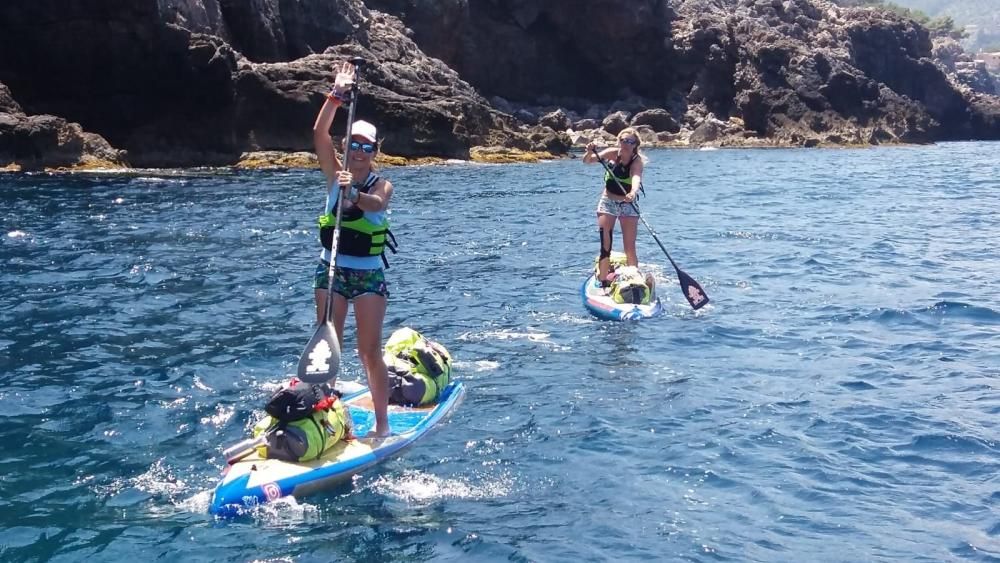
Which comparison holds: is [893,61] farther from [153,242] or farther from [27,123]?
[153,242]

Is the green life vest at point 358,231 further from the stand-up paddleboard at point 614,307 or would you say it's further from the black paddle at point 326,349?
the stand-up paddleboard at point 614,307

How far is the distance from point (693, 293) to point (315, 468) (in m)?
7.47

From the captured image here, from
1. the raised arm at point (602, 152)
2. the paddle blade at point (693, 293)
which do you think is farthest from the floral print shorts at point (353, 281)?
the raised arm at point (602, 152)

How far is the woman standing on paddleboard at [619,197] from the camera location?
14.1 meters

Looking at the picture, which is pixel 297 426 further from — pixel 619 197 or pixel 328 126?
pixel 619 197

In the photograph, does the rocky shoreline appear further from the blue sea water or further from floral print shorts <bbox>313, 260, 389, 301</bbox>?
floral print shorts <bbox>313, 260, 389, 301</bbox>

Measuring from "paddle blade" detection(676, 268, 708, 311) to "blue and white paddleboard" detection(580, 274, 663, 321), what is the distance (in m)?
0.42

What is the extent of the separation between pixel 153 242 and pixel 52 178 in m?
13.8

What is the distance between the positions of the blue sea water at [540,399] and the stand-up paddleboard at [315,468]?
140 millimetres

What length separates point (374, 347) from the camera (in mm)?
8070

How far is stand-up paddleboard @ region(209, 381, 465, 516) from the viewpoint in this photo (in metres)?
6.97

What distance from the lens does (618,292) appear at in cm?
1363

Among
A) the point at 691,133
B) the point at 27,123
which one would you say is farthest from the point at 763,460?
the point at 691,133

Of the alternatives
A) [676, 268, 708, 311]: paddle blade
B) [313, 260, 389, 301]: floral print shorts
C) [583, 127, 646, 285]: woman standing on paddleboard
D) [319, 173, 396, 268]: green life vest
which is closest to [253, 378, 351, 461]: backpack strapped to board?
[313, 260, 389, 301]: floral print shorts
